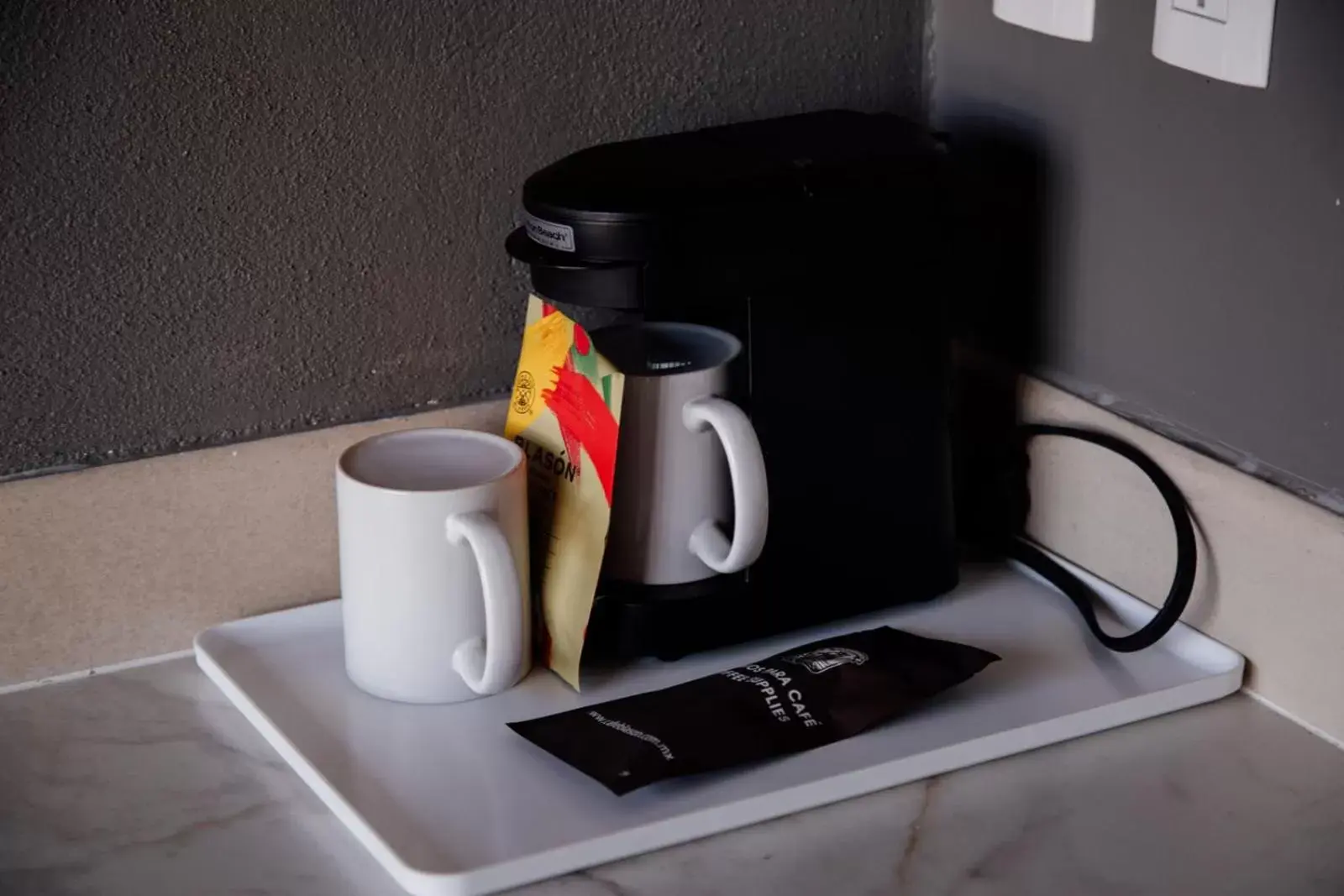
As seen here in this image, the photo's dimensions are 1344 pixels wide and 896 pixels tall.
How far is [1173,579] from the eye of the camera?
2.95 feet

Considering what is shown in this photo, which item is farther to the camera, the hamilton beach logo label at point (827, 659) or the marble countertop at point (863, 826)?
the hamilton beach logo label at point (827, 659)

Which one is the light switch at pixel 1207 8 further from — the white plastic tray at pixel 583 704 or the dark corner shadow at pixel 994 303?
the white plastic tray at pixel 583 704

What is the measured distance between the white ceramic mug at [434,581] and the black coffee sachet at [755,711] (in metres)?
0.05

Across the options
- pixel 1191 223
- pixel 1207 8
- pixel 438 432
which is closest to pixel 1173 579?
pixel 1191 223

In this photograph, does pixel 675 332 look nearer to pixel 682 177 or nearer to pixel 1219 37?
pixel 682 177

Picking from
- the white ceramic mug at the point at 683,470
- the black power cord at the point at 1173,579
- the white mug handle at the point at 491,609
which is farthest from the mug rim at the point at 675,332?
the black power cord at the point at 1173,579

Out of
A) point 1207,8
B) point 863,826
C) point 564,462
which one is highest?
point 1207,8

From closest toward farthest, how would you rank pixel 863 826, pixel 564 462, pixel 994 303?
1. pixel 863 826
2. pixel 564 462
3. pixel 994 303

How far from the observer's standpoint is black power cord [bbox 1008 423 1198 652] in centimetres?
87

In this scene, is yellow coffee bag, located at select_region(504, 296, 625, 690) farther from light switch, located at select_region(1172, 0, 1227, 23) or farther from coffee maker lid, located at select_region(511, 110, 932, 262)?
light switch, located at select_region(1172, 0, 1227, 23)

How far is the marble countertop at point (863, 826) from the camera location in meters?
0.73

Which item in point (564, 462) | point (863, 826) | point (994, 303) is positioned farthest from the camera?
point (994, 303)

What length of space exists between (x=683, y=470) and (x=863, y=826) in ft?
0.66

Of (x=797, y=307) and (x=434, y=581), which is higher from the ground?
(x=797, y=307)
